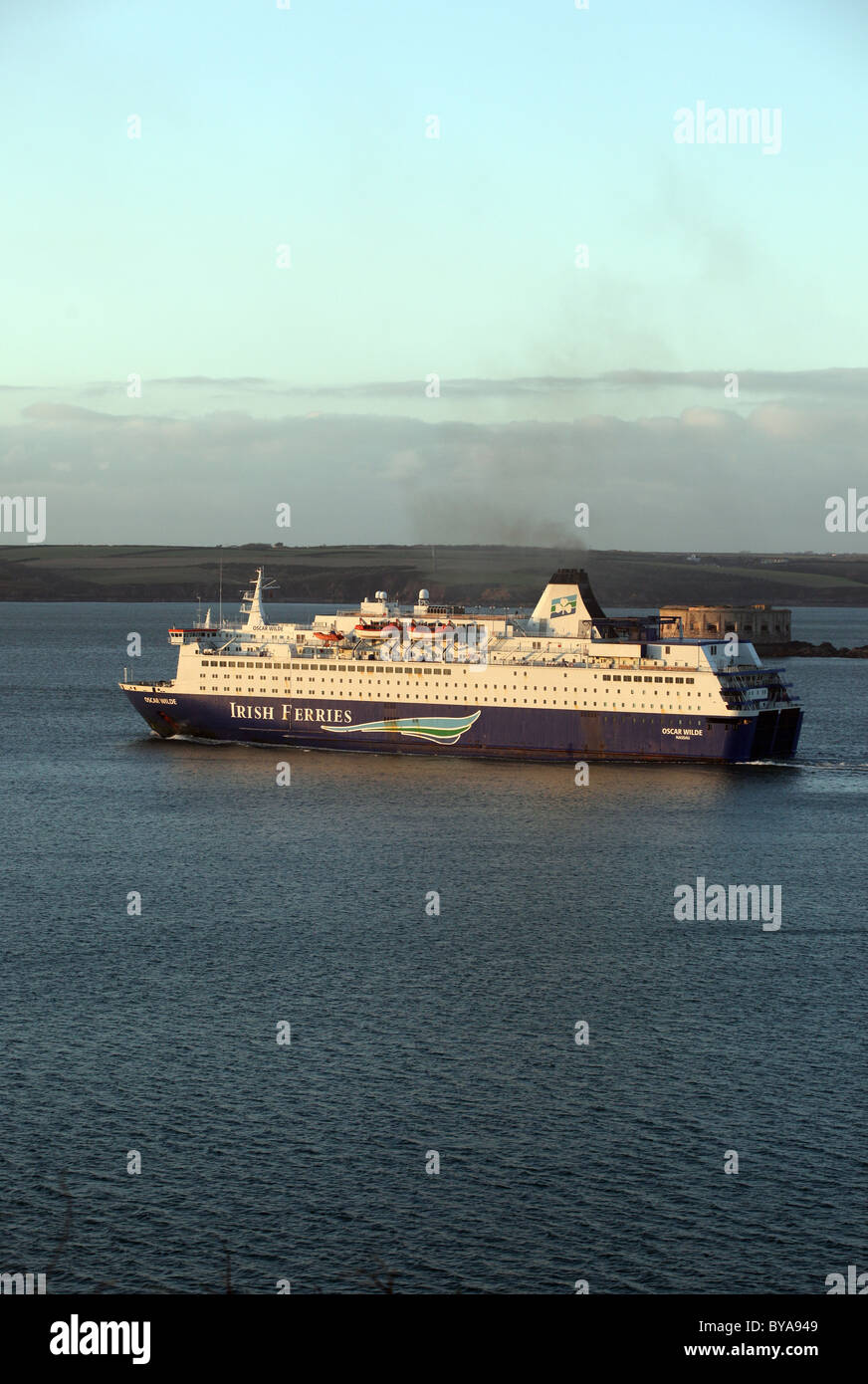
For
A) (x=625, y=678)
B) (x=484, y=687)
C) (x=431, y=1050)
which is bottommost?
(x=431, y=1050)

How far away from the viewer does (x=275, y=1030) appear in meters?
26.3

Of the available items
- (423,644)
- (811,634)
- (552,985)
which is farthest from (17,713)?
Result: (811,634)

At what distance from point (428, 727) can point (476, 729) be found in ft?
6.75

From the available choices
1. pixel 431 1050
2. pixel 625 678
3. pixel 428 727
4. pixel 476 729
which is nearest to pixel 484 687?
pixel 476 729

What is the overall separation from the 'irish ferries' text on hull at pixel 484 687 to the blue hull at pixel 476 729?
0.18 ft

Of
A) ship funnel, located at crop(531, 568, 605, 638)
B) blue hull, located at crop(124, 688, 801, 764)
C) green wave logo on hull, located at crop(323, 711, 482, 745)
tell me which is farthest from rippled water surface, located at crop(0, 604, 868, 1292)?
ship funnel, located at crop(531, 568, 605, 638)

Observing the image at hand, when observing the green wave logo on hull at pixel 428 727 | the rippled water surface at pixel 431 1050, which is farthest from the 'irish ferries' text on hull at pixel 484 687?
the rippled water surface at pixel 431 1050

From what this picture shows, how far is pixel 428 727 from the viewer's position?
5950 centimetres

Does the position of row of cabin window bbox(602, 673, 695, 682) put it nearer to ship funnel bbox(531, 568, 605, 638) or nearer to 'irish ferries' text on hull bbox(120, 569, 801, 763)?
'irish ferries' text on hull bbox(120, 569, 801, 763)

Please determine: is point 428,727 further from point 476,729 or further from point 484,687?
point 484,687

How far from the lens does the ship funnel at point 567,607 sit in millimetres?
61000

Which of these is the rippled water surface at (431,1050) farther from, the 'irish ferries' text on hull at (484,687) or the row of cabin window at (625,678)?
the row of cabin window at (625,678)
